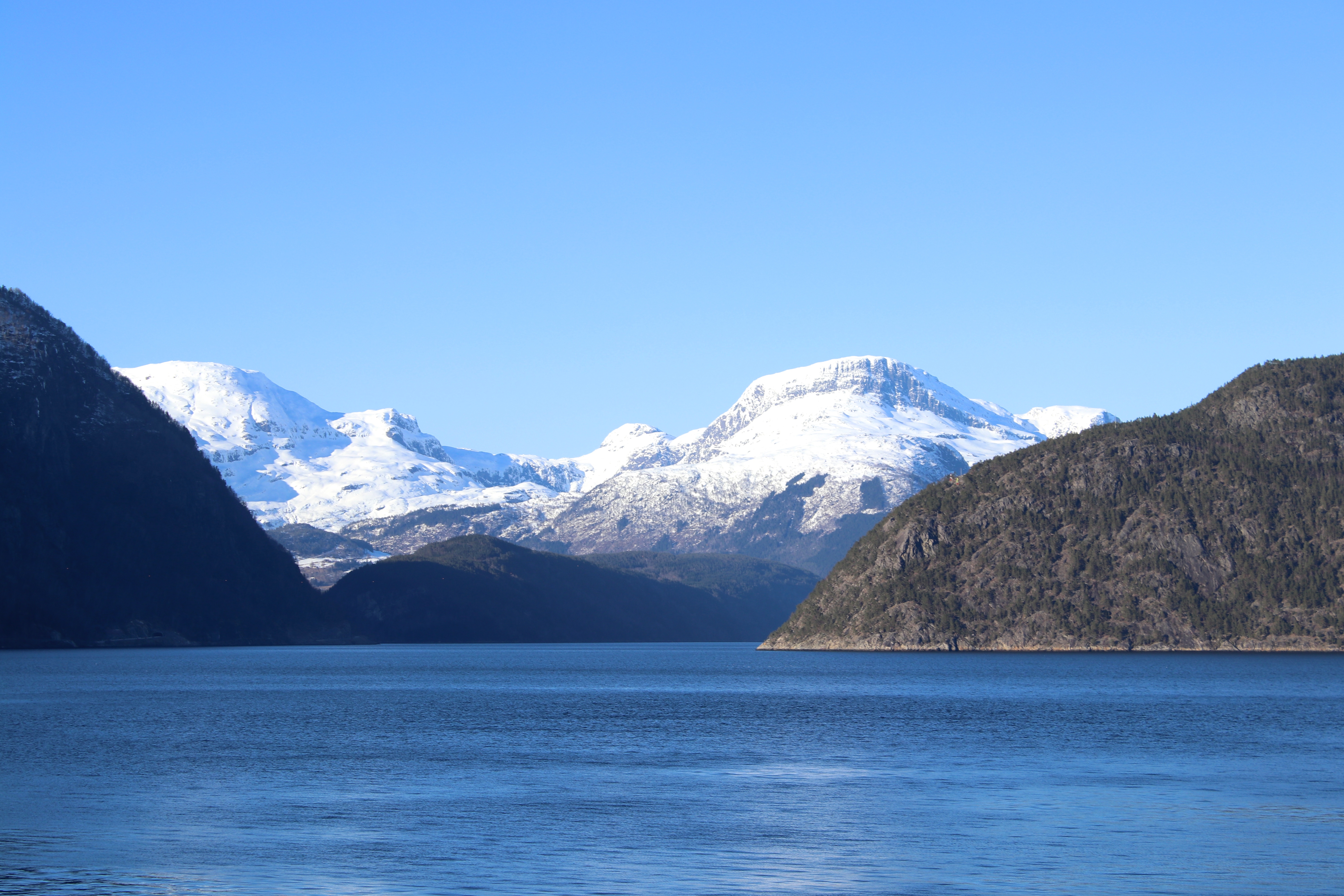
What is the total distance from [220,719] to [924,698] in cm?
8057

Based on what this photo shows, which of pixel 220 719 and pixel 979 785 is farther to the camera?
pixel 220 719

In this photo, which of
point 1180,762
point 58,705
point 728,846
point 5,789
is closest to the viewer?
point 728,846

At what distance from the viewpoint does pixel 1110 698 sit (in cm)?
17038

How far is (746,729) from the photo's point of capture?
127750 millimetres

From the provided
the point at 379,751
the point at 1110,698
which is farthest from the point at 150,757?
the point at 1110,698

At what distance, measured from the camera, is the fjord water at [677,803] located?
57000mm

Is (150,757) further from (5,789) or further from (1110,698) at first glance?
(1110,698)

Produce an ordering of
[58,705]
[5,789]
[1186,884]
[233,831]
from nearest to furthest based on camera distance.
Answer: [1186,884], [233,831], [5,789], [58,705]

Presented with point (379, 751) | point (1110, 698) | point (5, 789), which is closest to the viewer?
→ point (5, 789)

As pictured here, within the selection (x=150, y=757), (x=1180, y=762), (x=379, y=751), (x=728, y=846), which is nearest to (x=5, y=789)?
(x=150, y=757)

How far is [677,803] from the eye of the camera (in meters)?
78.3

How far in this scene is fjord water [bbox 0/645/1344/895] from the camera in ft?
187

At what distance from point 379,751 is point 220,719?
4041 centimetres

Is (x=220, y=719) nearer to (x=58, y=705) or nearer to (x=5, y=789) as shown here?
(x=58, y=705)
